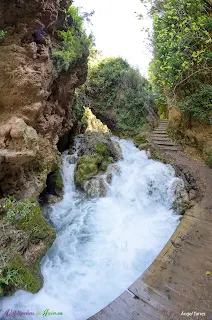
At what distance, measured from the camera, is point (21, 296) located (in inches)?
165

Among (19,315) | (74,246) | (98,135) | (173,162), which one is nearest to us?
(19,315)

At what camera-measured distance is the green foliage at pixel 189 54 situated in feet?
21.4

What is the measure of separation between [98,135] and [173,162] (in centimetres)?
410

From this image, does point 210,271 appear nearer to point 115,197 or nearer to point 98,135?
point 115,197

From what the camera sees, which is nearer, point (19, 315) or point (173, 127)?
point (19, 315)

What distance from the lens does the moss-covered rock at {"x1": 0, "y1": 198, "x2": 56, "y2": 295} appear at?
Result: 12.7 ft

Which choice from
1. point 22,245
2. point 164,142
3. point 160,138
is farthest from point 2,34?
point 160,138

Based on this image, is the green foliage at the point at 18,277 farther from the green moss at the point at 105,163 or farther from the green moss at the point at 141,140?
the green moss at the point at 141,140

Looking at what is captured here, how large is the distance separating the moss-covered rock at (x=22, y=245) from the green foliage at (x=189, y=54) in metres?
5.75

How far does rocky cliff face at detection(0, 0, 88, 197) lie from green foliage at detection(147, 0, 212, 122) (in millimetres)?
3608

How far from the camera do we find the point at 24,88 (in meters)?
5.69

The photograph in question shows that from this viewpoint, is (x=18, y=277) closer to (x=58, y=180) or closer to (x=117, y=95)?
(x=58, y=180)

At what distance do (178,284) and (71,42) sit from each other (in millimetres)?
8206

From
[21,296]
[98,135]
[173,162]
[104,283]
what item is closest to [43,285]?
[21,296]
